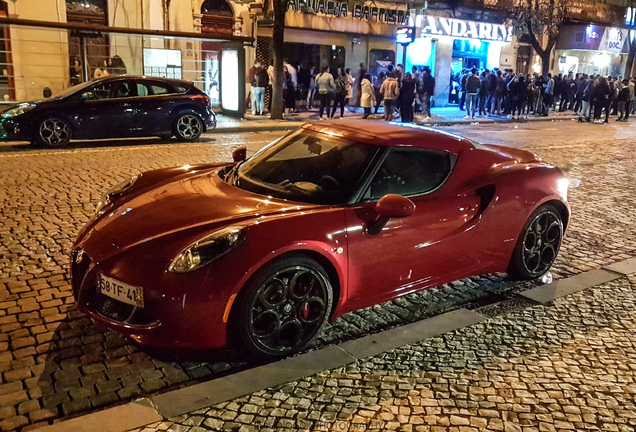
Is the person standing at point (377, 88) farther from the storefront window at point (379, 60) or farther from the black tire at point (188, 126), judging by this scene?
the black tire at point (188, 126)

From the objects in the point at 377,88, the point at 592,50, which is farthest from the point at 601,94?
the point at 592,50

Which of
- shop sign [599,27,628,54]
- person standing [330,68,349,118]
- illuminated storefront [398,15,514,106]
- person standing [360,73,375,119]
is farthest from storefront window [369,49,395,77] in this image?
shop sign [599,27,628,54]

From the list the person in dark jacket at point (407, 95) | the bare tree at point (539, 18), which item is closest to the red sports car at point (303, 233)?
the person in dark jacket at point (407, 95)

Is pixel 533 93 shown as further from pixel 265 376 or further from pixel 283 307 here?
pixel 265 376

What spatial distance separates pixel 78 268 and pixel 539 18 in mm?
30060

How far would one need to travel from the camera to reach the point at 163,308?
139 inches

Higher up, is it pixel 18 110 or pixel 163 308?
pixel 18 110

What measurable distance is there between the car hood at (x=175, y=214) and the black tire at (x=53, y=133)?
27.9 feet

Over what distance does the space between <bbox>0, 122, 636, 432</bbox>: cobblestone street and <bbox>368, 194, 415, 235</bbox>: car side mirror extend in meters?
0.90

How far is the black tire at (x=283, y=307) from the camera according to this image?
12.1ft

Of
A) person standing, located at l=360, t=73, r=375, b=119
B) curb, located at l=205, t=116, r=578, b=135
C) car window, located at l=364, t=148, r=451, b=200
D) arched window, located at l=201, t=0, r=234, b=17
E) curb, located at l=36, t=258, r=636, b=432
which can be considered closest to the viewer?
curb, located at l=36, t=258, r=636, b=432

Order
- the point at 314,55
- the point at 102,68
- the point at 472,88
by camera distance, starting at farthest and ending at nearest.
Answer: the point at 314,55
the point at 472,88
the point at 102,68

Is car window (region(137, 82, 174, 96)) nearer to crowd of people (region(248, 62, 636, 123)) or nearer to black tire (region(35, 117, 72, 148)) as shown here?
black tire (region(35, 117, 72, 148))

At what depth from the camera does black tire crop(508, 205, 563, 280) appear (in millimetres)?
5359
